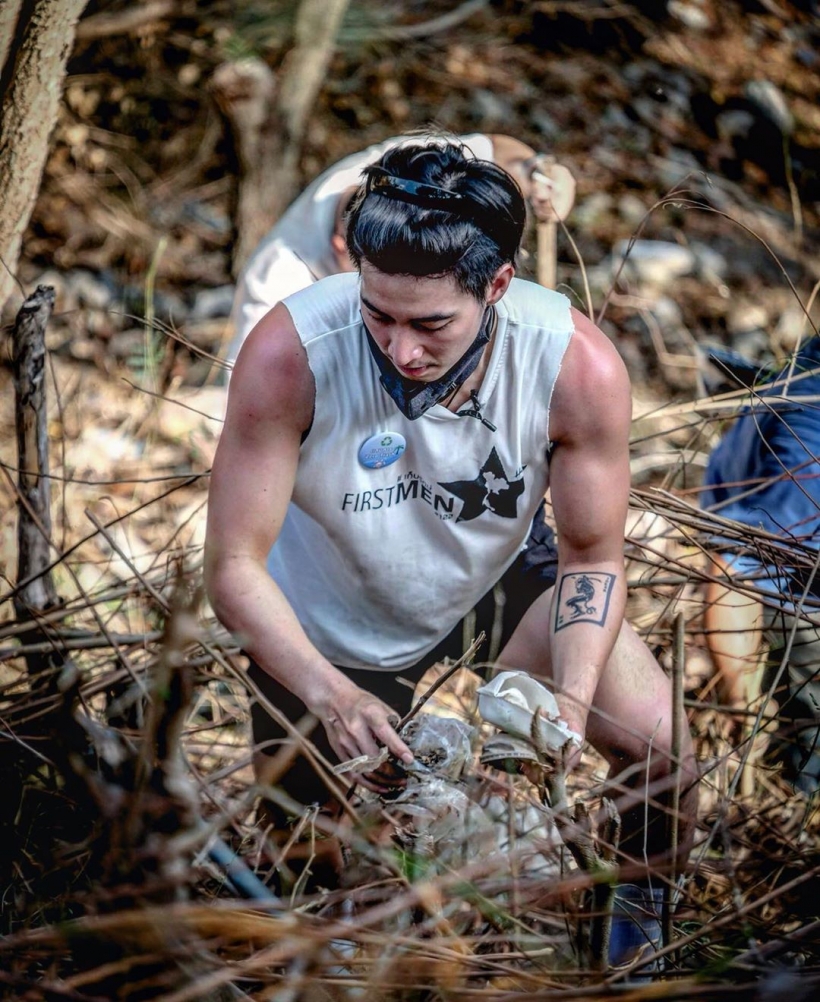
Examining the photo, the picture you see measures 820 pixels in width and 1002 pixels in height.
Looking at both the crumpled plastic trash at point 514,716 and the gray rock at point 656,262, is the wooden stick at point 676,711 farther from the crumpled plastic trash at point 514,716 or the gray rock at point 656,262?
the gray rock at point 656,262

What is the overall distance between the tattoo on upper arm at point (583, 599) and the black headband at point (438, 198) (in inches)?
24.8

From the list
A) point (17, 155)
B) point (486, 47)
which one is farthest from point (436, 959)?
point (486, 47)

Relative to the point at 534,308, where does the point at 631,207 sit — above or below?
below

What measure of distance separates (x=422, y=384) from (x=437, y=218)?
0.91 feet

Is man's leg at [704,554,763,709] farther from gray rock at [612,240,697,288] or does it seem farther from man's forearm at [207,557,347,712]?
gray rock at [612,240,697,288]

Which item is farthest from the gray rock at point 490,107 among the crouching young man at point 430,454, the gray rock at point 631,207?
the crouching young man at point 430,454

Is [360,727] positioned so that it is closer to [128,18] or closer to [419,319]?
[419,319]

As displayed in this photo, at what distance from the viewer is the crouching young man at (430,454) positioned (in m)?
1.73

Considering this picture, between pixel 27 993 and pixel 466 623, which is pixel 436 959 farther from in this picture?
pixel 466 623

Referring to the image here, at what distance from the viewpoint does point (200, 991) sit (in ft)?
3.01

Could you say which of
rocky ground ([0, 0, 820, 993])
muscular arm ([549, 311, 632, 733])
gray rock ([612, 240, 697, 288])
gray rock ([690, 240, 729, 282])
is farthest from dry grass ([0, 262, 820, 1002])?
gray rock ([690, 240, 729, 282])

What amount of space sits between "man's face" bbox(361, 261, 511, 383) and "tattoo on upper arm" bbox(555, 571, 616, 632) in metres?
0.49

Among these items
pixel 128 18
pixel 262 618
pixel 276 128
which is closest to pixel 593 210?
pixel 276 128

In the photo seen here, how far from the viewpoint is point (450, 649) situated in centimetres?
223
